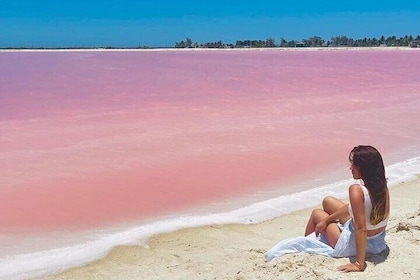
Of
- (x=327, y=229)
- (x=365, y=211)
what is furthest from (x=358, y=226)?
(x=327, y=229)

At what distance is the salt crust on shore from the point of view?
125 inches

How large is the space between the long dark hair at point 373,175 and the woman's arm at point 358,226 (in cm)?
7

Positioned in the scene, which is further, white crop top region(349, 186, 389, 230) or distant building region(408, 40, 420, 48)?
distant building region(408, 40, 420, 48)

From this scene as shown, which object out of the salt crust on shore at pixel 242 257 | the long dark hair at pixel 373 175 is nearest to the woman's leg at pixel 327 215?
the salt crust on shore at pixel 242 257

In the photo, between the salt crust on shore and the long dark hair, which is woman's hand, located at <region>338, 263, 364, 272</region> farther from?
the long dark hair

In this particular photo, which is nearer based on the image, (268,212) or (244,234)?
(244,234)

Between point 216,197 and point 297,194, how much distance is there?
846mm

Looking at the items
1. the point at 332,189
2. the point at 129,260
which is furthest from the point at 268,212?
the point at 129,260

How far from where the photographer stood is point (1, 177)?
6.51m

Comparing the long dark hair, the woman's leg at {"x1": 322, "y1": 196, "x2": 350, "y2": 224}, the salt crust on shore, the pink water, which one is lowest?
the pink water

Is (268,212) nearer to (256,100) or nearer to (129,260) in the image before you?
(129,260)

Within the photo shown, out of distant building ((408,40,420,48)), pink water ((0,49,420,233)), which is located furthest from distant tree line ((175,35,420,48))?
pink water ((0,49,420,233))

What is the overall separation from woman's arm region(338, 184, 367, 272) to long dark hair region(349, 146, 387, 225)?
0.24 ft

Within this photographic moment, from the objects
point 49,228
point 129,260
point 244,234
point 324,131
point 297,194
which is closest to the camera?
point 129,260
